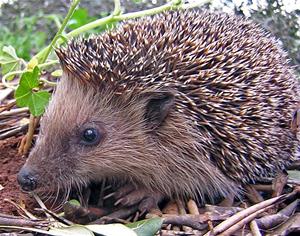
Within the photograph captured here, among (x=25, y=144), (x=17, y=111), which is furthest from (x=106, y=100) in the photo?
(x=17, y=111)

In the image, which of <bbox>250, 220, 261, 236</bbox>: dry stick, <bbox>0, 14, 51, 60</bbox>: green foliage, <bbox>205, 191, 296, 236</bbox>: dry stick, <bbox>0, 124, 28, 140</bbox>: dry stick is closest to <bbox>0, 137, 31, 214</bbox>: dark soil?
<bbox>0, 124, 28, 140</bbox>: dry stick

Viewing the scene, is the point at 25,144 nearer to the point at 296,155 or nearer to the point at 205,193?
the point at 205,193

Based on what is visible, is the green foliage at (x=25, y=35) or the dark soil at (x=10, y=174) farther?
the green foliage at (x=25, y=35)

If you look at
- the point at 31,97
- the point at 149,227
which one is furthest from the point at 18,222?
the point at 31,97

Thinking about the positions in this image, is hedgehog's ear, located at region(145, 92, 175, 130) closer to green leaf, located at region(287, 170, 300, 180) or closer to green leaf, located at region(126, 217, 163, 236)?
green leaf, located at region(126, 217, 163, 236)

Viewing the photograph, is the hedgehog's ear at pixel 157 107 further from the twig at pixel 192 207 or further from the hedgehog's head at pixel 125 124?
the twig at pixel 192 207

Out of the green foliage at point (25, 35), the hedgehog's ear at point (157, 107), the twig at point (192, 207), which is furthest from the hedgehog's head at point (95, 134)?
the green foliage at point (25, 35)

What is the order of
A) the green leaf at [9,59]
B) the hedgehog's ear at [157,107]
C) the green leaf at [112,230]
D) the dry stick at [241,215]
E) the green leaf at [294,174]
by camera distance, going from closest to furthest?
the green leaf at [112,230] < the dry stick at [241,215] < the hedgehog's ear at [157,107] < the green leaf at [294,174] < the green leaf at [9,59]
